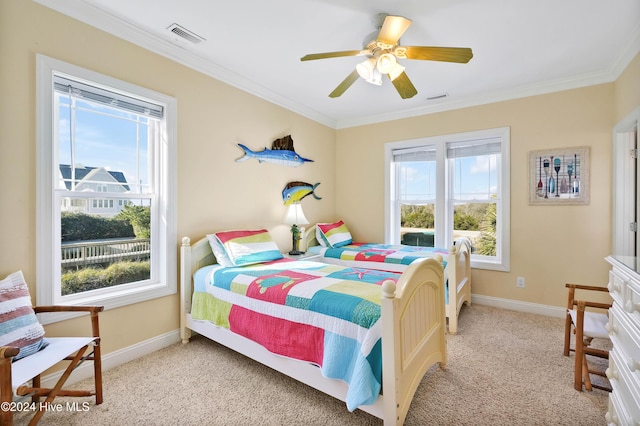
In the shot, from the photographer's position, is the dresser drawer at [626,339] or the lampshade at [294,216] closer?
the dresser drawer at [626,339]

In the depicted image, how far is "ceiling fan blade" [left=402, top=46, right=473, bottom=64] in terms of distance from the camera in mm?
1930

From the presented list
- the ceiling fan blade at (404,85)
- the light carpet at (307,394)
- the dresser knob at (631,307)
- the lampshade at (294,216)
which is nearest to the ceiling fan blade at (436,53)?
the ceiling fan blade at (404,85)

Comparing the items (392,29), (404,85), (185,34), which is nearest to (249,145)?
(185,34)

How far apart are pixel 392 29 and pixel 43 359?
277 centimetres

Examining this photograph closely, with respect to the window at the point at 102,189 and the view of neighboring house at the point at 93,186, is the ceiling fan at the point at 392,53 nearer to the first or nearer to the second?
the window at the point at 102,189

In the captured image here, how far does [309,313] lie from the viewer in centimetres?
175

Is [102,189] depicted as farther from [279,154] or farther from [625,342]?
[625,342]

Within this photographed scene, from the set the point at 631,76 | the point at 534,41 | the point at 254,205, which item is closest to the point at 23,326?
the point at 254,205

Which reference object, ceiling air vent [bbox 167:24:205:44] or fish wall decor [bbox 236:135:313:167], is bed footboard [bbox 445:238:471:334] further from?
ceiling air vent [bbox 167:24:205:44]

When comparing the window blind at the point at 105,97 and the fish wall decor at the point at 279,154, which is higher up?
the window blind at the point at 105,97

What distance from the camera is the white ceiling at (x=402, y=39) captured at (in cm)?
202

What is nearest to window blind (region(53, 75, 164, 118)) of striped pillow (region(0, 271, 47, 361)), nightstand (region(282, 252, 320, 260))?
striped pillow (region(0, 271, 47, 361))

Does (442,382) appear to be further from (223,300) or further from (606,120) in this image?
(606,120)

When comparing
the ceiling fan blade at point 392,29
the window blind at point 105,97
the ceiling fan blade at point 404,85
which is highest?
the ceiling fan blade at point 392,29
